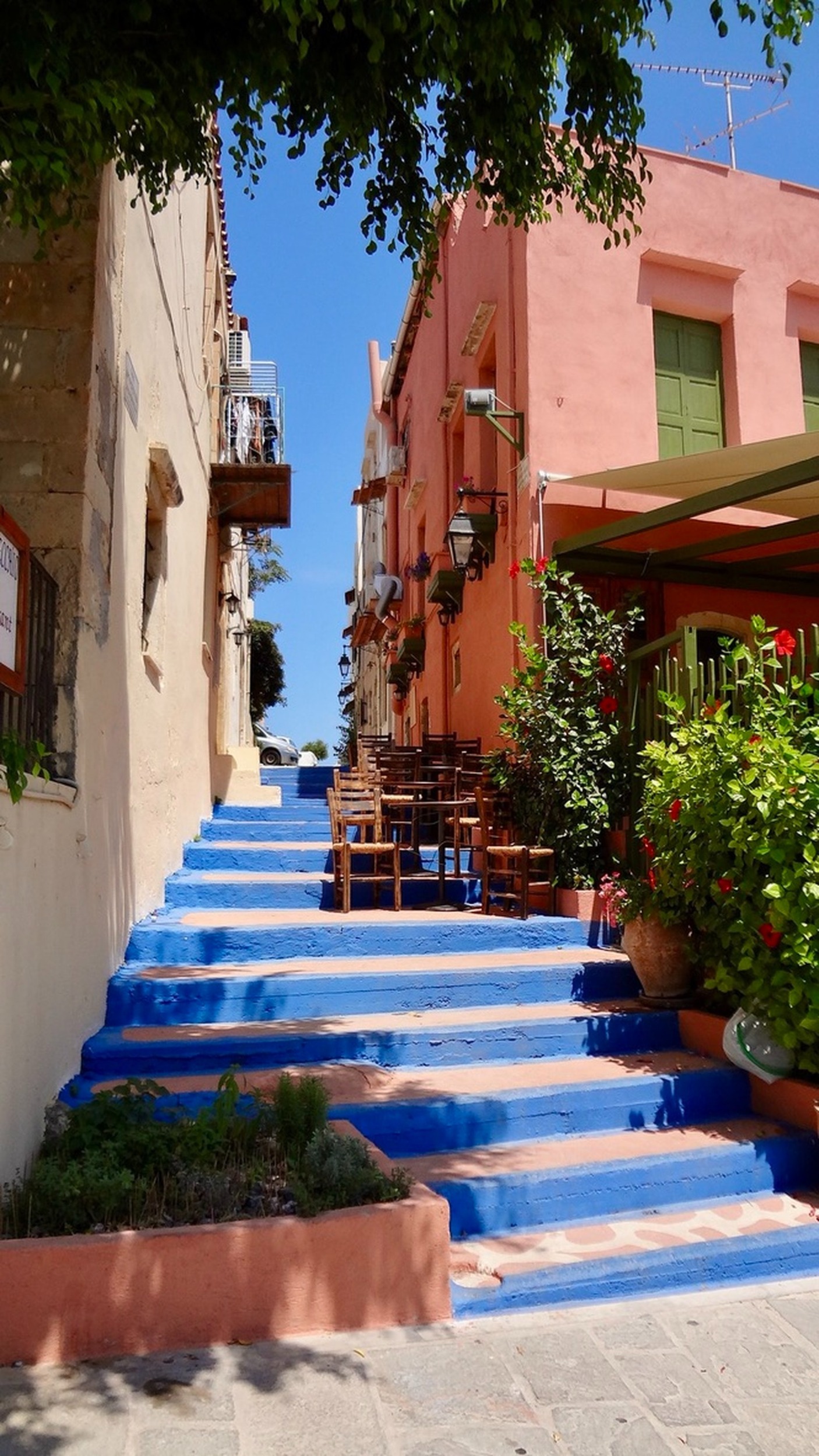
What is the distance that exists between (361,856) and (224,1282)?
5.59m

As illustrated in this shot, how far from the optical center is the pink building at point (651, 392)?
8961 mm

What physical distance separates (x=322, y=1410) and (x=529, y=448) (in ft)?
24.7

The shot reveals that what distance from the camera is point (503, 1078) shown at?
500 cm

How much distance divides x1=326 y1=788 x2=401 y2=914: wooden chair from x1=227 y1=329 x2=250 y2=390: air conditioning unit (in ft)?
20.9

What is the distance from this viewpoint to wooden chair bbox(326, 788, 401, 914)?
7316mm

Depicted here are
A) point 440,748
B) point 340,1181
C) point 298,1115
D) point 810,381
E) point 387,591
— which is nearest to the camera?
point 340,1181

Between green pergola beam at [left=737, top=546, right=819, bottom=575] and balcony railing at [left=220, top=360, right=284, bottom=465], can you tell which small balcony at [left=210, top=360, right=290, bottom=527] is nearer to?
balcony railing at [left=220, top=360, right=284, bottom=465]

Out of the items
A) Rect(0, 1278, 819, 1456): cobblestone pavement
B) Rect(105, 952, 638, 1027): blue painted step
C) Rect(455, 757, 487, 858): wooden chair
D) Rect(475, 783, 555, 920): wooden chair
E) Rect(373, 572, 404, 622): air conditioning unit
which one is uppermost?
Rect(373, 572, 404, 622): air conditioning unit

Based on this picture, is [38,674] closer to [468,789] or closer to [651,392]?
[468,789]

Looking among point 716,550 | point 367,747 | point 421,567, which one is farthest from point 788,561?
point 367,747

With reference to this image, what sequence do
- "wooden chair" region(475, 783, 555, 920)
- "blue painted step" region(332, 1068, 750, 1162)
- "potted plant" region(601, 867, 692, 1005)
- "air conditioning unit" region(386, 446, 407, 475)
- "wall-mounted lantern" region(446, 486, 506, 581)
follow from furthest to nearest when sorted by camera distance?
"air conditioning unit" region(386, 446, 407, 475) → "wall-mounted lantern" region(446, 486, 506, 581) → "wooden chair" region(475, 783, 555, 920) → "potted plant" region(601, 867, 692, 1005) → "blue painted step" region(332, 1068, 750, 1162)

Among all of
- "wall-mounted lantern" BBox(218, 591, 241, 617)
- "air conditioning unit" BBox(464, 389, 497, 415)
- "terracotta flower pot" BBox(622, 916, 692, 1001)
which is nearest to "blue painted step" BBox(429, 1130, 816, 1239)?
"terracotta flower pot" BBox(622, 916, 692, 1001)

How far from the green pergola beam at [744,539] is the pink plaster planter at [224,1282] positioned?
6468 mm

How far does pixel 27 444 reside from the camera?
4.85 meters
